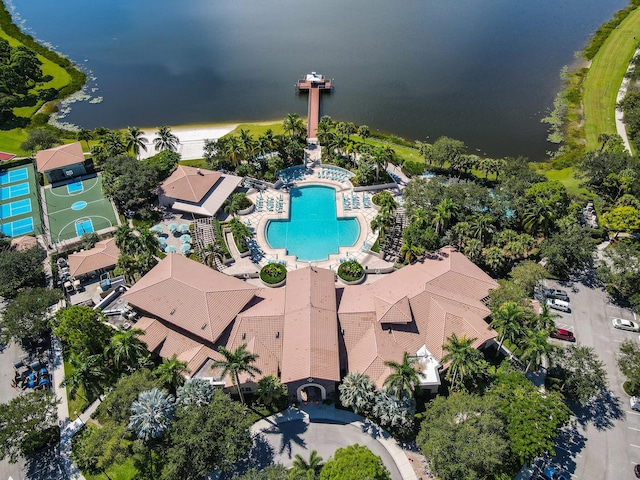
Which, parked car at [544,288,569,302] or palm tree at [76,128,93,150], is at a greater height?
palm tree at [76,128,93,150]

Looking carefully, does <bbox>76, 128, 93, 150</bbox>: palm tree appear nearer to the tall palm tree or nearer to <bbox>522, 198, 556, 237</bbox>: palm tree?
the tall palm tree

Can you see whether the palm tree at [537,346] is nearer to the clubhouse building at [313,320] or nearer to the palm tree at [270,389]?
the clubhouse building at [313,320]

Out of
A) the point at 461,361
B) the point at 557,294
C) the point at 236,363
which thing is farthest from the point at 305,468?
the point at 557,294

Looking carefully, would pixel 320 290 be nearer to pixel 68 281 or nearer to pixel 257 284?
pixel 257 284

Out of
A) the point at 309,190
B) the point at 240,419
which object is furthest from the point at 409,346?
the point at 309,190

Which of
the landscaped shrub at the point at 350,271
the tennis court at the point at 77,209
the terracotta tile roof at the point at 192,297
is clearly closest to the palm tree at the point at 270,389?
the terracotta tile roof at the point at 192,297

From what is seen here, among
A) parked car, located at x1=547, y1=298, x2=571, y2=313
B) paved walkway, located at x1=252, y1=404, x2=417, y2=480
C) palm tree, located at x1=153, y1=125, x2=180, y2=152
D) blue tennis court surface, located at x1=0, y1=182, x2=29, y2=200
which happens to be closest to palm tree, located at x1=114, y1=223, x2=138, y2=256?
palm tree, located at x1=153, y1=125, x2=180, y2=152

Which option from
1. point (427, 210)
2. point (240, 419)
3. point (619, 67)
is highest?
point (619, 67)
